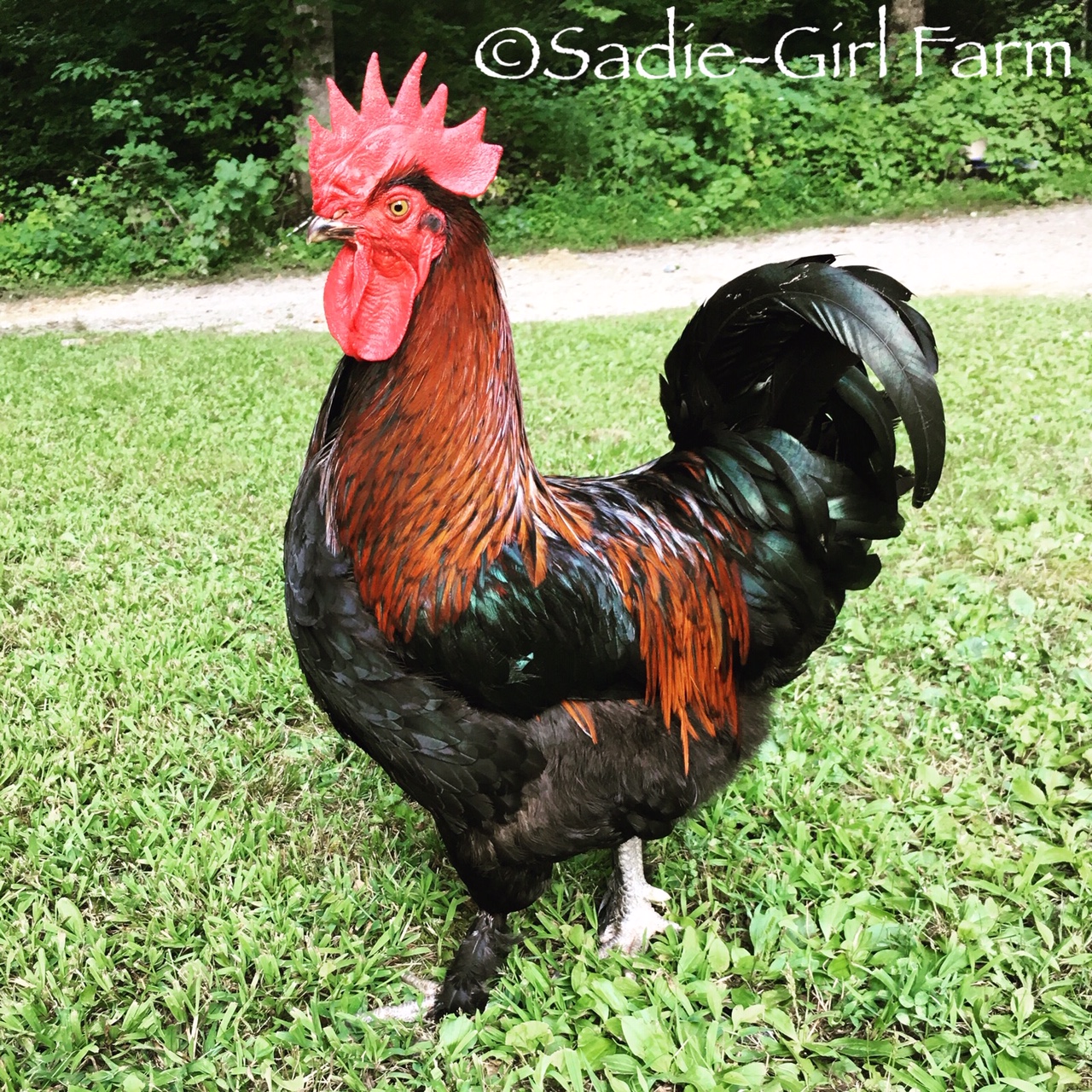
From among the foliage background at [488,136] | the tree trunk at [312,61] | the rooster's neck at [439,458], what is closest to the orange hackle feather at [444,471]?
the rooster's neck at [439,458]

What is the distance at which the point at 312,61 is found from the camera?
10.1 metres

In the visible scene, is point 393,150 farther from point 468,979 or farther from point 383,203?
point 468,979

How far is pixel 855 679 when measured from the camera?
3082 millimetres

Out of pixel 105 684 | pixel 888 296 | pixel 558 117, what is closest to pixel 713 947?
pixel 888 296

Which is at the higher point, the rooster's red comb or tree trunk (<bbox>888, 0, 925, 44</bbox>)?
tree trunk (<bbox>888, 0, 925, 44</bbox>)

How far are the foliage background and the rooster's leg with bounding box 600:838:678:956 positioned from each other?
9.45 m

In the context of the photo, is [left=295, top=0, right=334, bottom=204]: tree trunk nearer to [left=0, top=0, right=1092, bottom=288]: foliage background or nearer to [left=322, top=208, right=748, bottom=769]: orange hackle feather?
[left=0, top=0, right=1092, bottom=288]: foliage background

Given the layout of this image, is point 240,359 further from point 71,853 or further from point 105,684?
point 71,853

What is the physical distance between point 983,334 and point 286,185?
8.52 meters

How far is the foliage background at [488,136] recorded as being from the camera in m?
10.2

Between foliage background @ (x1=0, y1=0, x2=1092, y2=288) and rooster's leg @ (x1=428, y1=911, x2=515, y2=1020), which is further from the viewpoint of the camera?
foliage background @ (x1=0, y1=0, x2=1092, y2=288)

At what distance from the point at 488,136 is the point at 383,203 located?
11.0m

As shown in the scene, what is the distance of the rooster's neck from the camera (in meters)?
1.62

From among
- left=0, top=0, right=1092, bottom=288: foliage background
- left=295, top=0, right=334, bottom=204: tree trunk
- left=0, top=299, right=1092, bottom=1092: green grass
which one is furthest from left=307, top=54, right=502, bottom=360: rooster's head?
left=0, top=0, right=1092, bottom=288: foliage background
